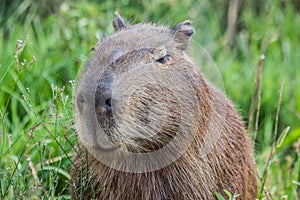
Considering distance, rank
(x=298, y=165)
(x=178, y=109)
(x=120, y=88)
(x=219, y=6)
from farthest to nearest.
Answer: (x=219, y=6)
(x=298, y=165)
(x=178, y=109)
(x=120, y=88)

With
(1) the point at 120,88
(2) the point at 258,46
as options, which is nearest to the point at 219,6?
(2) the point at 258,46

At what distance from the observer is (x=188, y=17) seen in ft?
23.6

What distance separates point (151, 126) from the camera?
3.49 metres

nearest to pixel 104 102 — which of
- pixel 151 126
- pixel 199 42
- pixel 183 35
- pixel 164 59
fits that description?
pixel 151 126

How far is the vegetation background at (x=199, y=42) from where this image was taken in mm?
4867

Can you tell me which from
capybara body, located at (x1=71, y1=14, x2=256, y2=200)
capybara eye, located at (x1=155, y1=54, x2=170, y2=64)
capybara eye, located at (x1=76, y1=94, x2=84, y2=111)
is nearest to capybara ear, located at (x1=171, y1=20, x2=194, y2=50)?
capybara body, located at (x1=71, y1=14, x2=256, y2=200)

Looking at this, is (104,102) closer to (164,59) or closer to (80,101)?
(80,101)

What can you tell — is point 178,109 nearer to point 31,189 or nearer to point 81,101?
point 81,101

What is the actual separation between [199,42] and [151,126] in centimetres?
350

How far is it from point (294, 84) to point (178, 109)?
3025 mm

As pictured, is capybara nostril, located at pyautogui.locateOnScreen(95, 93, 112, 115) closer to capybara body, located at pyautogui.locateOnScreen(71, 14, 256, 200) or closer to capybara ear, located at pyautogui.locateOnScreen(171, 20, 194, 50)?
capybara body, located at pyautogui.locateOnScreen(71, 14, 256, 200)

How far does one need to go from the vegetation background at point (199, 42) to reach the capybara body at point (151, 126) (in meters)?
0.37

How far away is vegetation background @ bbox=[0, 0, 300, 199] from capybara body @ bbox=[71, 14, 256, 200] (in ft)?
1.23

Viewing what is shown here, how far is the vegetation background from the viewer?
487 cm
